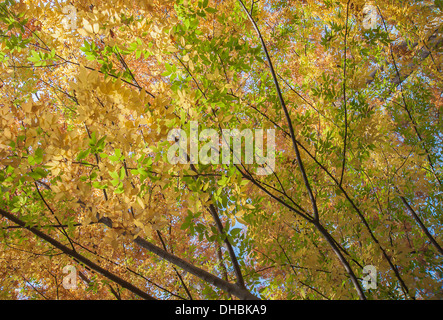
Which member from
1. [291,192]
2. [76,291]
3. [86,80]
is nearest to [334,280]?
[291,192]

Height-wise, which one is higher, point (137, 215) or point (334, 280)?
point (137, 215)

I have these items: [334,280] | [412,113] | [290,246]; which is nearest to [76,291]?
[290,246]

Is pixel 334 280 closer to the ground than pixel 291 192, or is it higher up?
closer to the ground

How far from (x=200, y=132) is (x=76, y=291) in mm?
3984

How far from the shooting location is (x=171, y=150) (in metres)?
1.57

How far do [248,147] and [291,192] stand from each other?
0.93 metres

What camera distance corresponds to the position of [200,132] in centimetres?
177

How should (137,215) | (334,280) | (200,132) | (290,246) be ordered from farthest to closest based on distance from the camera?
(290,246), (334,280), (200,132), (137,215)

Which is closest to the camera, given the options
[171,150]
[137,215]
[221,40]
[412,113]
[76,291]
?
[137,215]

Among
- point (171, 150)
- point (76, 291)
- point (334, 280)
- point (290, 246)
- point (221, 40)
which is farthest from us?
point (76, 291)

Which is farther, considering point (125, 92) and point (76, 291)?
point (76, 291)

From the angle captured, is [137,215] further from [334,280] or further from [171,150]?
[334,280]

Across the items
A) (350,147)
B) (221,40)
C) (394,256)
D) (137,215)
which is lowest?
(394,256)
